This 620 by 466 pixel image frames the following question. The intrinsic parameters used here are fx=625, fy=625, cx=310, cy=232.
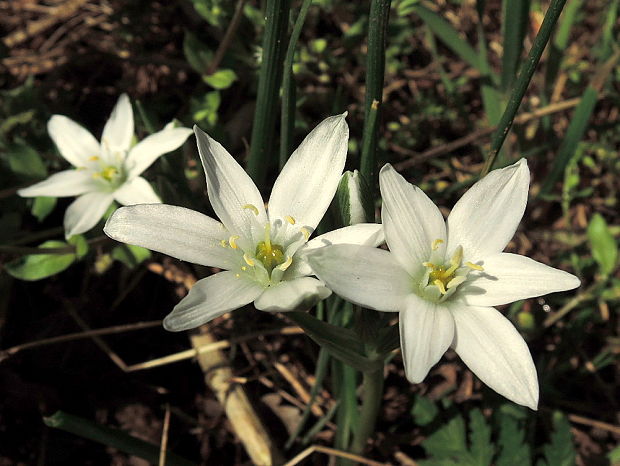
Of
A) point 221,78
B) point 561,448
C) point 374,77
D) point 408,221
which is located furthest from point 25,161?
point 561,448

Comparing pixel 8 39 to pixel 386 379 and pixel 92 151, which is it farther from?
pixel 386 379

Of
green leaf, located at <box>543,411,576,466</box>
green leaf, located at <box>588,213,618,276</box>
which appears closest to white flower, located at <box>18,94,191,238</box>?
green leaf, located at <box>543,411,576,466</box>

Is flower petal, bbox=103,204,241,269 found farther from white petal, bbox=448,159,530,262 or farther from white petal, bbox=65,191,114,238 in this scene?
white petal, bbox=65,191,114,238

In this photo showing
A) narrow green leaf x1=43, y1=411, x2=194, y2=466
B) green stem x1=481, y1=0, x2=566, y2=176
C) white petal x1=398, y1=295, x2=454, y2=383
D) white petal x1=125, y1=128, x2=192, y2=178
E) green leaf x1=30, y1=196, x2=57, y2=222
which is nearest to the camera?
white petal x1=398, y1=295, x2=454, y2=383

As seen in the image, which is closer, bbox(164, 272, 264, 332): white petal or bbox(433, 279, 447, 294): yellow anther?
bbox(164, 272, 264, 332): white petal

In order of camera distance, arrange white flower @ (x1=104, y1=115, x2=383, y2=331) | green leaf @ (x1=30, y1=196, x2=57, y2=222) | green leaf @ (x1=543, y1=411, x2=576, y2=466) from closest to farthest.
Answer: white flower @ (x1=104, y1=115, x2=383, y2=331)
green leaf @ (x1=543, y1=411, x2=576, y2=466)
green leaf @ (x1=30, y1=196, x2=57, y2=222)

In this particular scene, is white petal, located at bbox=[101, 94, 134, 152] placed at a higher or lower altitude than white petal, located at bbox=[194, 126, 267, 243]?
lower

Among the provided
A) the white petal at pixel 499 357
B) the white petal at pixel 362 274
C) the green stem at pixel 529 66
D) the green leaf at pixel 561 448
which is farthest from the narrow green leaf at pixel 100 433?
the green stem at pixel 529 66

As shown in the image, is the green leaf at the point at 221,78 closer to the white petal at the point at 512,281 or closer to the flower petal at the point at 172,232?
the flower petal at the point at 172,232
